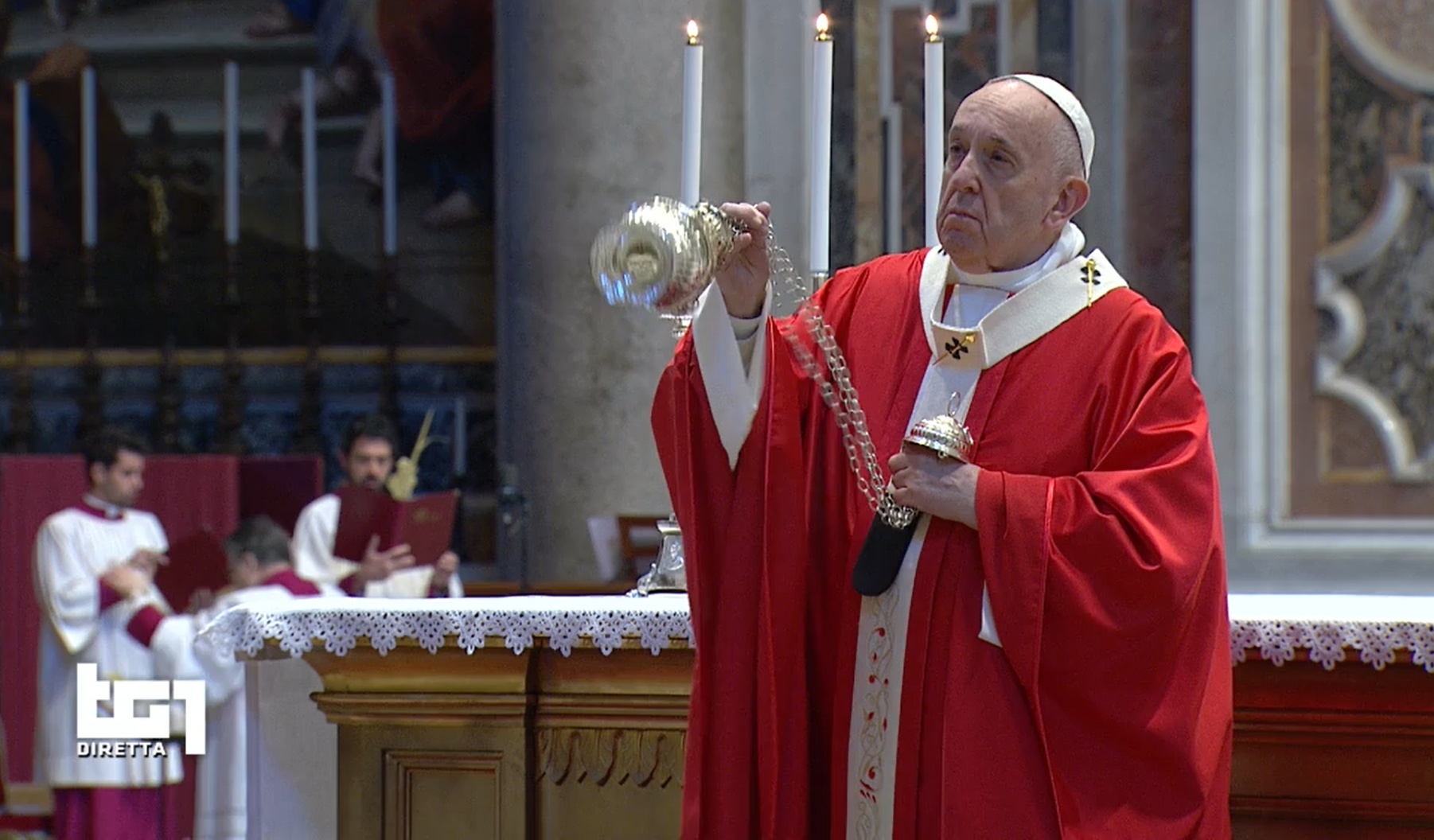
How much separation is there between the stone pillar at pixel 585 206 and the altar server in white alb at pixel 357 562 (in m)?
0.49

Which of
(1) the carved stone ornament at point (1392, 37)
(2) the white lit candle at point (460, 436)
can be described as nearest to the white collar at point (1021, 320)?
(1) the carved stone ornament at point (1392, 37)

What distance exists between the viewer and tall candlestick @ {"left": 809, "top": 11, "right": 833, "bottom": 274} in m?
2.79

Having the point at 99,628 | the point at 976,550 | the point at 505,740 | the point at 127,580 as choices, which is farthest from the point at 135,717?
the point at 976,550

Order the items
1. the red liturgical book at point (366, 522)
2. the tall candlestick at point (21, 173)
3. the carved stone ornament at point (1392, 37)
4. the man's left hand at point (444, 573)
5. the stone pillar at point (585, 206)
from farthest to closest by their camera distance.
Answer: the tall candlestick at point (21, 173), the stone pillar at point (585, 206), the man's left hand at point (444, 573), the red liturgical book at point (366, 522), the carved stone ornament at point (1392, 37)

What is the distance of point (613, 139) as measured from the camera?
6633mm

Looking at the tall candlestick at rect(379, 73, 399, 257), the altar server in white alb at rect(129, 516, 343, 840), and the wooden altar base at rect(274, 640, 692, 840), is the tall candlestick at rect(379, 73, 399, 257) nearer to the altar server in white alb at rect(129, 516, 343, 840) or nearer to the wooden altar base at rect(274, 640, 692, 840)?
the altar server in white alb at rect(129, 516, 343, 840)

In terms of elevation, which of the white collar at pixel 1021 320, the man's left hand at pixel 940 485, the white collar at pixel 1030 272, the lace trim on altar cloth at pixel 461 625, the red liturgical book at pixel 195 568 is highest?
the white collar at pixel 1030 272

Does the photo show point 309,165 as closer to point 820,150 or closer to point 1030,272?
point 820,150

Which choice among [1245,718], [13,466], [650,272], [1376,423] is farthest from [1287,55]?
[13,466]

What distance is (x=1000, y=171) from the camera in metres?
2.52

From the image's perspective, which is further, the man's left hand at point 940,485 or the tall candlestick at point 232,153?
the tall candlestick at point 232,153

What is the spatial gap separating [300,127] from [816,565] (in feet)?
→ 19.6

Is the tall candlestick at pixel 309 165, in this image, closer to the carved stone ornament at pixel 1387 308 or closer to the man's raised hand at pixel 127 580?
the man's raised hand at pixel 127 580

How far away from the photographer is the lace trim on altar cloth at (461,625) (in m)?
2.98
